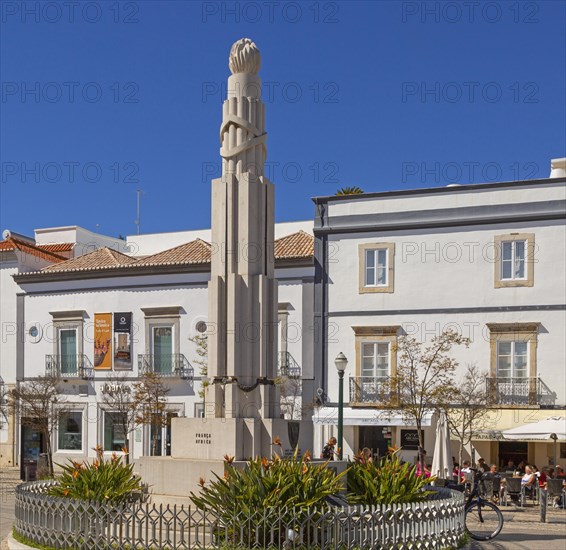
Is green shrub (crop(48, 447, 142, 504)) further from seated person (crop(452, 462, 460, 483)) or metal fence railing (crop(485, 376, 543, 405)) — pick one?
metal fence railing (crop(485, 376, 543, 405))

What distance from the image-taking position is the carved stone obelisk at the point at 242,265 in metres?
16.2

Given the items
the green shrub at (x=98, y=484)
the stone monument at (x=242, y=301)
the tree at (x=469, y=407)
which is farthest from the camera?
the tree at (x=469, y=407)

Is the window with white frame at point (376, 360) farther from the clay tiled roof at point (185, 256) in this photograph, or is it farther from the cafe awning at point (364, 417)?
the clay tiled roof at point (185, 256)

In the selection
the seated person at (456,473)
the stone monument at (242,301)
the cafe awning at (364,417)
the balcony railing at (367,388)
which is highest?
the stone monument at (242,301)

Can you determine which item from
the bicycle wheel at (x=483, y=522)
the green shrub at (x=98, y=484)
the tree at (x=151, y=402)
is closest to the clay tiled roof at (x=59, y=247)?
the tree at (x=151, y=402)

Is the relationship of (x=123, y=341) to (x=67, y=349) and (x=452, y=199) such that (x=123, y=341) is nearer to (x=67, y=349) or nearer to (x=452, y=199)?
(x=67, y=349)

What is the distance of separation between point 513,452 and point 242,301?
17.7 metres

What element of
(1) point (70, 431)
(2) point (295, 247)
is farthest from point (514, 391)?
(1) point (70, 431)

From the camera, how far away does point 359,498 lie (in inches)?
579

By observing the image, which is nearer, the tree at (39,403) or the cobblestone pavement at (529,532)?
the cobblestone pavement at (529,532)

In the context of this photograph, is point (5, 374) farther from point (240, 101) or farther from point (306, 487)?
point (306, 487)

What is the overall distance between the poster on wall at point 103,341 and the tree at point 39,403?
1.69m

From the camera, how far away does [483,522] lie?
770 inches

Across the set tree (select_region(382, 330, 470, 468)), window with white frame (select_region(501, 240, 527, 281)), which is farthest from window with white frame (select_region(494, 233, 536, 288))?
tree (select_region(382, 330, 470, 468))
